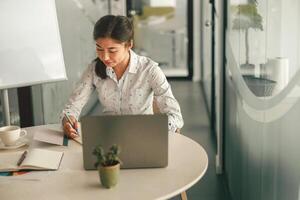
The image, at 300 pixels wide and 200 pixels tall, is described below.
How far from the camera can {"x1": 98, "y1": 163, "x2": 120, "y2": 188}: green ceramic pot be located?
54.4 inches

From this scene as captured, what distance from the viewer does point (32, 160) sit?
1.62 m

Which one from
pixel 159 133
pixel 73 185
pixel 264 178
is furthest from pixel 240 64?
pixel 73 185

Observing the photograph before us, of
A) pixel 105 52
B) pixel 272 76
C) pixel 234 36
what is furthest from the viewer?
pixel 234 36

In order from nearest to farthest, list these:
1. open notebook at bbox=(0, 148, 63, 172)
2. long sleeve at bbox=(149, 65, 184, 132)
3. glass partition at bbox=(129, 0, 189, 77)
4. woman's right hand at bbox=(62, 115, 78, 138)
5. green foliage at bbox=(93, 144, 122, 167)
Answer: green foliage at bbox=(93, 144, 122, 167) → open notebook at bbox=(0, 148, 63, 172) → woman's right hand at bbox=(62, 115, 78, 138) → long sleeve at bbox=(149, 65, 184, 132) → glass partition at bbox=(129, 0, 189, 77)

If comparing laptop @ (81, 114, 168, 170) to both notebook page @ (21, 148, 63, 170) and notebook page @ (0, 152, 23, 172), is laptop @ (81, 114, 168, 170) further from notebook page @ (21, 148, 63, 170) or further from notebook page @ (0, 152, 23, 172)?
notebook page @ (0, 152, 23, 172)

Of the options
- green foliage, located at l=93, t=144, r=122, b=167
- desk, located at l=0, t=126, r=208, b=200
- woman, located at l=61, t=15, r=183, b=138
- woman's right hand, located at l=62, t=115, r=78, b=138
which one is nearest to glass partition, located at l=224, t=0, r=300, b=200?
desk, located at l=0, t=126, r=208, b=200

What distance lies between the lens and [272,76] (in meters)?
1.66

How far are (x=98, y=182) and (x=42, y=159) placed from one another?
295 millimetres

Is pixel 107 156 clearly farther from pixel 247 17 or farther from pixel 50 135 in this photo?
pixel 247 17

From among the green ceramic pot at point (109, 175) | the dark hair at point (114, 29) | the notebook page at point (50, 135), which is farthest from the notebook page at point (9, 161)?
the dark hair at point (114, 29)

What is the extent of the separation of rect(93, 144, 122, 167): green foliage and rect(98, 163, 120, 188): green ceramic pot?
16mm

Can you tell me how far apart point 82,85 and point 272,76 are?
1.03 metres

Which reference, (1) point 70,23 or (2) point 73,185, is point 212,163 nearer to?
(1) point 70,23

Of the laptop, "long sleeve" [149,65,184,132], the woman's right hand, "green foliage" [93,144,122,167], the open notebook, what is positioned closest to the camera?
"green foliage" [93,144,122,167]
